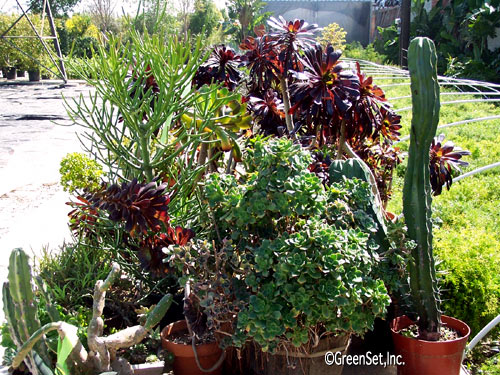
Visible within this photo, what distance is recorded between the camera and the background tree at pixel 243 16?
30.1 metres

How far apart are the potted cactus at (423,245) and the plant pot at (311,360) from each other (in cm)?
33

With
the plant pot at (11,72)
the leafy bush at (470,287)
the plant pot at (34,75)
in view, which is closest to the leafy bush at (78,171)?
the leafy bush at (470,287)

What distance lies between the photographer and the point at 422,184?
2402 mm

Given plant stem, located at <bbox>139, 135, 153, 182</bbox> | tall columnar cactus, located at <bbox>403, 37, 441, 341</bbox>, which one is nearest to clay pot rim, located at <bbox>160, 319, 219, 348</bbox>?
plant stem, located at <bbox>139, 135, 153, 182</bbox>

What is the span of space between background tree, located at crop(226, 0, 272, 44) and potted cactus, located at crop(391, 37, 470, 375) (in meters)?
27.4

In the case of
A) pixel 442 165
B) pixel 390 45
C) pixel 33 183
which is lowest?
pixel 33 183

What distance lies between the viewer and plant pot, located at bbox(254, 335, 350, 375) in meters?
2.23

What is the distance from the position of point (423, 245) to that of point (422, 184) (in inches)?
10.9

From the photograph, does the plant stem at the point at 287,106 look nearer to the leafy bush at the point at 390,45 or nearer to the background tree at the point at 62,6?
the leafy bush at the point at 390,45

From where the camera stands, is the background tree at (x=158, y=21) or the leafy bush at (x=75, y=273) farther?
the leafy bush at (x=75, y=273)

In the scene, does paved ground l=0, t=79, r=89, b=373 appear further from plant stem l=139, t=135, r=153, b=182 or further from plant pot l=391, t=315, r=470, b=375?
plant pot l=391, t=315, r=470, b=375

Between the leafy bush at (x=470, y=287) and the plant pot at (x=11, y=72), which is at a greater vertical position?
the plant pot at (x=11, y=72)

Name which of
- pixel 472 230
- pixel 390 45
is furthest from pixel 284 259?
pixel 390 45

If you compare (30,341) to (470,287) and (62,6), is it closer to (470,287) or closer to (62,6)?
(470,287)
